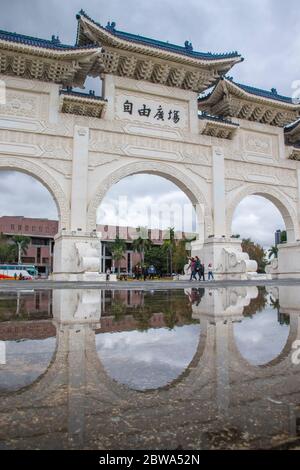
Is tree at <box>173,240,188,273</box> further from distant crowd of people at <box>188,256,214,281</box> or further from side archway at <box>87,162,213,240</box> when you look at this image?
distant crowd of people at <box>188,256,214,281</box>

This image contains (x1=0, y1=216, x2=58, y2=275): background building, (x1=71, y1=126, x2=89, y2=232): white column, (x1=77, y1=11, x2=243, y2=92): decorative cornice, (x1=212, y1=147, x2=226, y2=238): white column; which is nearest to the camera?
(x1=71, y1=126, x2=89, y2=232): white column

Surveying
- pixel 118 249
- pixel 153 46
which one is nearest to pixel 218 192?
pixel 153 46

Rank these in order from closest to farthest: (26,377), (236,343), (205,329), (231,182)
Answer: (26,377) < (236,343) < (205,329) < (231,182)

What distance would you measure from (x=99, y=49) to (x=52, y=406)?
14159 mm

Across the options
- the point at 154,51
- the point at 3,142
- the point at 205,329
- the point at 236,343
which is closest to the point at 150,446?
the point at 236,343

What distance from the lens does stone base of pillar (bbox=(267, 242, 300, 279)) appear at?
17281 mm

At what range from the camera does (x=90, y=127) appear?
543 inches

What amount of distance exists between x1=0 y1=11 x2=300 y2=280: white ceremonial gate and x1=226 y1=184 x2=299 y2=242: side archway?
0.05 metres

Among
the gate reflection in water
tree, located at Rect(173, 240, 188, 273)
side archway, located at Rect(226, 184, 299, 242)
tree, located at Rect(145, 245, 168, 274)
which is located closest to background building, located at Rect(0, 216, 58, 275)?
tree, located at Rect(145, 245, 168, 274)

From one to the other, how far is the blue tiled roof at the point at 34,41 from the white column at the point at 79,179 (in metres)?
2.92

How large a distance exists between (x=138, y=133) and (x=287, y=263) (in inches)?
400

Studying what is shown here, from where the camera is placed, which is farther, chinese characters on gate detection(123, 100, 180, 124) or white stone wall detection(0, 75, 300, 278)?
chinese characters on gate detection(123, 100, 180, 124)

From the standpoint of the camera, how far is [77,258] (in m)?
12.5

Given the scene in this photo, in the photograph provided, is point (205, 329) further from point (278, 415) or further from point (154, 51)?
point (154, 51)
